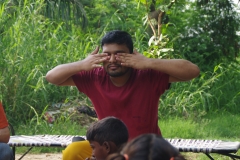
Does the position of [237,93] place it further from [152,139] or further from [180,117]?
[152,139]

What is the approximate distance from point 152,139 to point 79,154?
184 centimetres

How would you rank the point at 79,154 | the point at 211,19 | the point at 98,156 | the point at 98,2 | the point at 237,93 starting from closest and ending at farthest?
the point at 98,156, the point at 79,154, the point at 237,93, the point at 211,19, the point at 98,2

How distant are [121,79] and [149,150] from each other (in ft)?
7.07

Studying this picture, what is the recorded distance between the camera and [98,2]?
11.9 m

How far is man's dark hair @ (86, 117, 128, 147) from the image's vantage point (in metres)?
3.29

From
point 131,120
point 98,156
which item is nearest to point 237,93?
point 131,120

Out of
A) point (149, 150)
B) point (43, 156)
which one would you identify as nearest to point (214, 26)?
point (43, 156)

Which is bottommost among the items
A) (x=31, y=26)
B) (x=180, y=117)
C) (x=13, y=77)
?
(x=180, y=117)

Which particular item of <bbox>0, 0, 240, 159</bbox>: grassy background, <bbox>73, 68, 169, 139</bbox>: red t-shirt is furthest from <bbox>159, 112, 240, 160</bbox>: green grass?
<bbox>73, 68, 169, 139</bbox>: red t-shirt

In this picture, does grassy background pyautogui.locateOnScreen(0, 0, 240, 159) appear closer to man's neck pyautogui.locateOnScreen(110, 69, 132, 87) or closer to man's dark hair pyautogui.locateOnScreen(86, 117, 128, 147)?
man's neck pyautogui.locateOnScreen(110, 69, 132, 87)

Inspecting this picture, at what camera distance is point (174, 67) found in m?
4.00

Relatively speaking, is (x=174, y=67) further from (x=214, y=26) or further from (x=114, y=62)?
(x=214, y=26)

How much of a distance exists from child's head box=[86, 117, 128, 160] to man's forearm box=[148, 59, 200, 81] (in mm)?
758

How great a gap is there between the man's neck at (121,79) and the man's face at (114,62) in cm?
5
